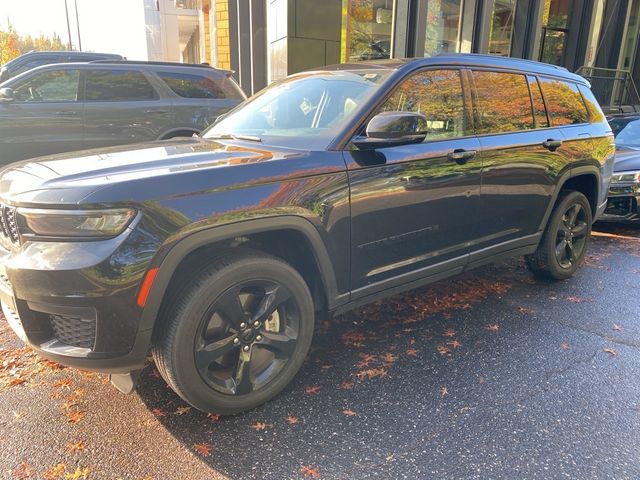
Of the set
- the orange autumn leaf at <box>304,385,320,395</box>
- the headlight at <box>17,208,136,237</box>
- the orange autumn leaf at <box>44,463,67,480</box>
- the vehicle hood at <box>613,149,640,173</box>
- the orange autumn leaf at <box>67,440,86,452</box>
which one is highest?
the headlight at <box>17,208,136,237</box>

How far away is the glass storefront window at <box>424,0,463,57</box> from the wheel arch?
10.2 m

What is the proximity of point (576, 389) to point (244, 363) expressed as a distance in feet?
6.38

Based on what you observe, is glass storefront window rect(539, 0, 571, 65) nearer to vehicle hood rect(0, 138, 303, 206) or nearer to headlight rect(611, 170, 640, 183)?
headlight rect(611, 170, 640, 183)

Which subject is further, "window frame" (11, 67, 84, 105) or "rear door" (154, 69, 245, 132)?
"rear door" (154, 69, 245, 132)

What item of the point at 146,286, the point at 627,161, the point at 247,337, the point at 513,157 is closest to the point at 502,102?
the point at 513,157

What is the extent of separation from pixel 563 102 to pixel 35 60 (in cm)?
1009

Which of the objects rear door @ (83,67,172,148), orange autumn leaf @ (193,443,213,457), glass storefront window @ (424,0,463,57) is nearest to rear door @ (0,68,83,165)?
rear door @ (83,67,172,148)

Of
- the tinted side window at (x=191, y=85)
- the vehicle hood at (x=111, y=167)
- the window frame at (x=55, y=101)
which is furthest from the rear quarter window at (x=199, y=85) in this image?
the vehicle hood at (x=111, y=167)

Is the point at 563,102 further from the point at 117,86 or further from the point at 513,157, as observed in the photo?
the point at 117,86

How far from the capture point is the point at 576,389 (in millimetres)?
2898

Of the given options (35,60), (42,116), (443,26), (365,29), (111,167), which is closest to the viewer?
(111,167)

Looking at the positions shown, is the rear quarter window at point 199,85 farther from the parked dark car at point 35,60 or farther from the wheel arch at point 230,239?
the wheel arch at point 230,239

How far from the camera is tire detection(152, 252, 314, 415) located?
2.32 metres

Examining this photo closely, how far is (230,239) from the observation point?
2490mm
